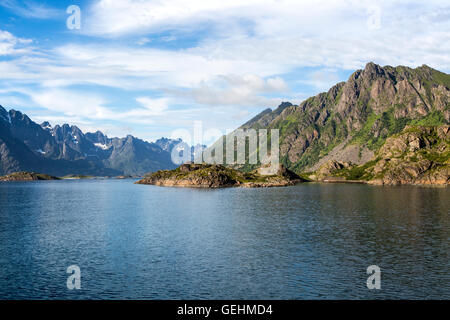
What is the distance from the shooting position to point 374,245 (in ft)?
277

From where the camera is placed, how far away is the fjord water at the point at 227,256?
55.9m

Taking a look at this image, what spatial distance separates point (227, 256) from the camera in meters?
75.9

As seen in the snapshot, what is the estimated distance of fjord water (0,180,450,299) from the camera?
2199 inches

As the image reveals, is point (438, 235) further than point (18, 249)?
Yes

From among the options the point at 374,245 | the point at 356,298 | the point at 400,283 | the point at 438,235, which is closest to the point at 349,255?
the point at 374,245

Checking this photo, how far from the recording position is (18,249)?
82062mm
